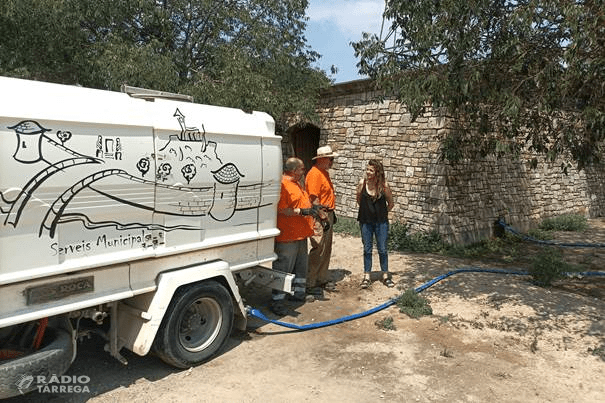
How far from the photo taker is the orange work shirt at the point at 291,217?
16.6 ft

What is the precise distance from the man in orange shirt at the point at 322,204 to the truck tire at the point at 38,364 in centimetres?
337

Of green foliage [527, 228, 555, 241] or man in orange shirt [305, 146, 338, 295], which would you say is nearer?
man in orange shirt [305, 146, 338, 295]

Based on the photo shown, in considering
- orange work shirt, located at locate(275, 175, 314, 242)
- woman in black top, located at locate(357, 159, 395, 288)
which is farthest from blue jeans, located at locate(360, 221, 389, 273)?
orange work shirt, located at locate(275, 175, 314, 242)

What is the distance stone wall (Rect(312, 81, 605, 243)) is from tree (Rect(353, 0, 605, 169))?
2.35 meters

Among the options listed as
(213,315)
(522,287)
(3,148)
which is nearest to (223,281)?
(213,315)

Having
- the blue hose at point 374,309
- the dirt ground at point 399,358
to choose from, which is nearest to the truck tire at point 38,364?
the dirt ground at point 399,358

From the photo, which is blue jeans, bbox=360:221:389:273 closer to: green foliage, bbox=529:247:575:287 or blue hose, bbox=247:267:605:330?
blue hose, bbox=247:267:605:330

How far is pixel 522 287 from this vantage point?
633 cm

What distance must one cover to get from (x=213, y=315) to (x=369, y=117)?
308 inches

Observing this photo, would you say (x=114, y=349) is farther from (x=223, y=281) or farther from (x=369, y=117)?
(x=369, y=117)

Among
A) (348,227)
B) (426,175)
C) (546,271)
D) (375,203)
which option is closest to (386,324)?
(375,203)

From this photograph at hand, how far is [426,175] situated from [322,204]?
4332mm

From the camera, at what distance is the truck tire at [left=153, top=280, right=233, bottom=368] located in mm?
3703

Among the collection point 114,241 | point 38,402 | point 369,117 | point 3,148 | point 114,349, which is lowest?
point 38,402
